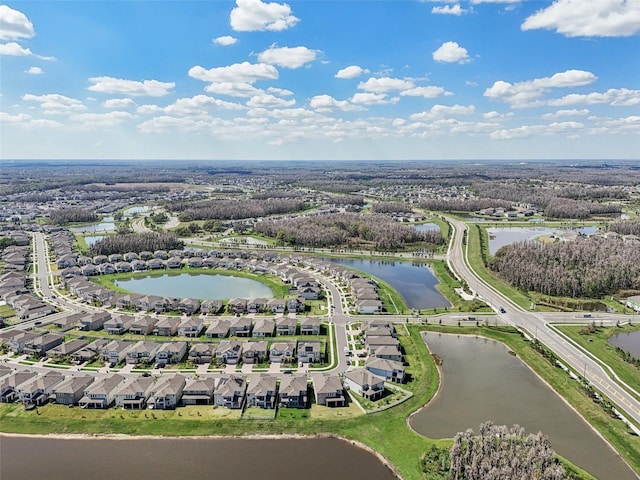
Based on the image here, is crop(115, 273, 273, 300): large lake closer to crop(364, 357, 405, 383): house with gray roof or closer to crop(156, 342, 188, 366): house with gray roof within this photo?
crop(156, 342, 188, 366): house with gray roof

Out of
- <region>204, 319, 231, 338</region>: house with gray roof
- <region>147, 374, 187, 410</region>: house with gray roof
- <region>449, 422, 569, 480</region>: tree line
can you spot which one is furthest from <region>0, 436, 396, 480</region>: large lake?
<region>204, 319, 231, 338</region>: house with gray roof

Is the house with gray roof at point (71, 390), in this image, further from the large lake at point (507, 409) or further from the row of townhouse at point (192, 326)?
the large lake at point (507, 409)

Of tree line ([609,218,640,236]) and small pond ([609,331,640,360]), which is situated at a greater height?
tree line ([609,218,640,236])

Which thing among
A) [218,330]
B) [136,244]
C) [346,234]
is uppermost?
[346,234]

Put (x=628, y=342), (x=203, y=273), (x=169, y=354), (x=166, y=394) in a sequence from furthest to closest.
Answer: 1. (x=203, y=273)
2. (x=628, y=342)
3. (x=169, y=354)
4. (x=166, y=394)

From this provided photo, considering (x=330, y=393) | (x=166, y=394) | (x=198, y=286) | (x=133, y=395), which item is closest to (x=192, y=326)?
(x=133, y=395)

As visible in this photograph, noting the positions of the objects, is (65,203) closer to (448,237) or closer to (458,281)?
(448,237)

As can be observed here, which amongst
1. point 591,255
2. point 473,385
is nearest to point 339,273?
point 473,385

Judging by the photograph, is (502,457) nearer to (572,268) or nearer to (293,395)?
(293,395)
